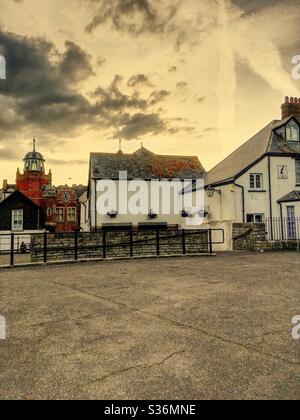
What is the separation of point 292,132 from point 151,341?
85.0 ft

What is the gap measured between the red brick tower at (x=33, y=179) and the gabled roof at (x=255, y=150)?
142 feet

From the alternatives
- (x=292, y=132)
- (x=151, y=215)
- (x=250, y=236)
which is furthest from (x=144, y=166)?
(x=250, y=236)

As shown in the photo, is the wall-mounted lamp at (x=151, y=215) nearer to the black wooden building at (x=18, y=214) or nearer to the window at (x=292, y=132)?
the window at (x=292, y=132)

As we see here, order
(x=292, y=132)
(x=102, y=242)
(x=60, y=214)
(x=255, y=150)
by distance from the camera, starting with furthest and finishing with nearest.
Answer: (x=60, y=214), (x=255, y=150), (x=292, y=132), (x=102, y=242)

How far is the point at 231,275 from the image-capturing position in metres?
9.05

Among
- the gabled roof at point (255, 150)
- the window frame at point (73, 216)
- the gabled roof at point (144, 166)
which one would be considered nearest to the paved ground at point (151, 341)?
the gabled roof at point (255, 150)

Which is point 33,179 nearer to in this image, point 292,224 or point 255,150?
point 255,150

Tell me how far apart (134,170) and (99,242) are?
16513mm

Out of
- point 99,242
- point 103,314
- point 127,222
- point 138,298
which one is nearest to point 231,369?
point 103,314

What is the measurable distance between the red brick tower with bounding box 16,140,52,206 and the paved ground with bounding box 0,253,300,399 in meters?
58.1

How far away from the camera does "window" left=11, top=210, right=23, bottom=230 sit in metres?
42.1

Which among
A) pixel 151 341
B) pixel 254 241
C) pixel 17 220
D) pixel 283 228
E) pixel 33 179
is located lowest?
pixel 151 341

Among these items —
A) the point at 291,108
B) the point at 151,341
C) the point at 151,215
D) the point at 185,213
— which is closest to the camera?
the point at 151,341

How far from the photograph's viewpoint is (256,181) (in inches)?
955
